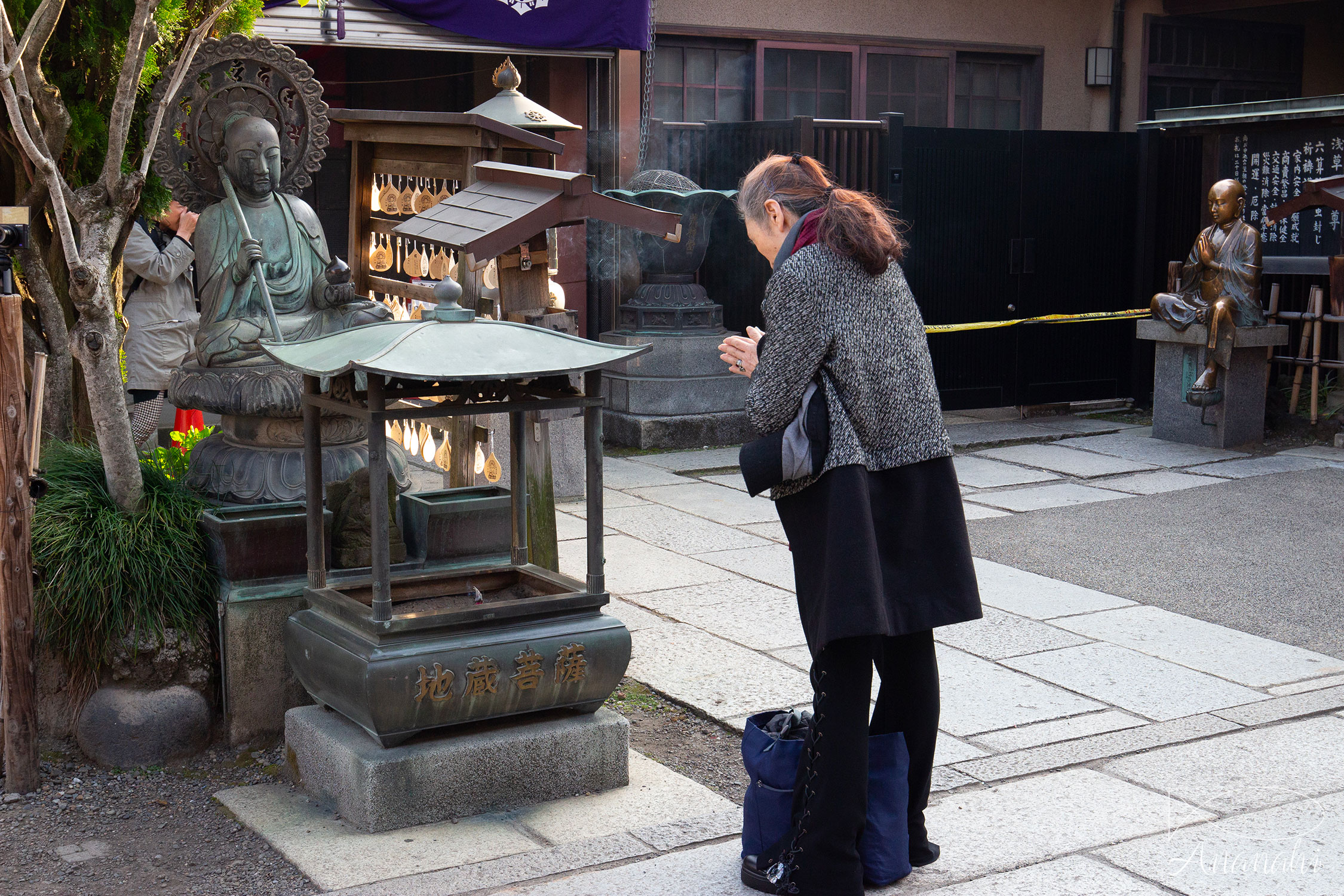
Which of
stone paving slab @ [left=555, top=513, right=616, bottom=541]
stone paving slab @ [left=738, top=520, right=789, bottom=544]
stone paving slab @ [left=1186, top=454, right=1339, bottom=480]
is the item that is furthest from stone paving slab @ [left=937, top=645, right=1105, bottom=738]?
stone paving slab @ [left=1186, top=454, right=1339, bottom=480]

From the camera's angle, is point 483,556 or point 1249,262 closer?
point 483,556

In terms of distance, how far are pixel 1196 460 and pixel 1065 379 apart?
7.89 feet

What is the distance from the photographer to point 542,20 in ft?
34.6

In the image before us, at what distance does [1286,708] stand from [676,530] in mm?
3611

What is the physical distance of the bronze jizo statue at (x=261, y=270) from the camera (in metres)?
5.04

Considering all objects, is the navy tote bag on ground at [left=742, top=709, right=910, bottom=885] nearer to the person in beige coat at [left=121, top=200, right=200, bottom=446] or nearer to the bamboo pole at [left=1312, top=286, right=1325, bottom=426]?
the person in beige coat at [left=121, top=200, right=200, bottom=446]

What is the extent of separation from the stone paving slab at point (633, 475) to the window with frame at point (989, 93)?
237 inches

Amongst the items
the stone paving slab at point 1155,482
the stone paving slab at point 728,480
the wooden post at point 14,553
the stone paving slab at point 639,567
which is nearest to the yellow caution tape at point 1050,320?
the stone paving slab at point 1155,482

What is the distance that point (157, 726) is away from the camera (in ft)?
15.3

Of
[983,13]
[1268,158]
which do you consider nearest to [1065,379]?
[1268,158]

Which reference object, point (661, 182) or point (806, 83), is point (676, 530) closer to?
point (661, 182)

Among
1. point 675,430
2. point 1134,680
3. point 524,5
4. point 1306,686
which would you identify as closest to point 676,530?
point 675,430

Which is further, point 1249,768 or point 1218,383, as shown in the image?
point 1218,383

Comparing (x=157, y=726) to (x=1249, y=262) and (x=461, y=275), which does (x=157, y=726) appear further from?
(x=1249, y=262)
